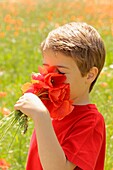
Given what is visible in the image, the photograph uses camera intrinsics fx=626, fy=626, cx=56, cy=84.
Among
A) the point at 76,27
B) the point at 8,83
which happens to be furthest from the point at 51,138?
the point at 8,83

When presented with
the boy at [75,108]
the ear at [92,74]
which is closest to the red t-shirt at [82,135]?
the boy at [75,108]

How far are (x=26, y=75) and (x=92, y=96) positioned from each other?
2118 millimetres

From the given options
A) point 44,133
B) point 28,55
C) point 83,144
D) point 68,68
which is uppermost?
point 68,68

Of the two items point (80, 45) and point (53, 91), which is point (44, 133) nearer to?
point (53, 91)

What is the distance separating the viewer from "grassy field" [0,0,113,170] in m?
3.84

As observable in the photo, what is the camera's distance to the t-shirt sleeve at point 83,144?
237 centimetres

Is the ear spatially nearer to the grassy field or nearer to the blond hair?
the blond hair

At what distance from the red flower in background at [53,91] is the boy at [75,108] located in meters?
0.04

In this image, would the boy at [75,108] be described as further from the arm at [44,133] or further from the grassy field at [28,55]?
the grassy field at [28,55]

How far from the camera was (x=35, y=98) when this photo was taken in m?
2.30

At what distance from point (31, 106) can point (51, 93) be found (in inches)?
4.3

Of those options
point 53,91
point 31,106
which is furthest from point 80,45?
point 31,106

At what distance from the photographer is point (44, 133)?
225cm

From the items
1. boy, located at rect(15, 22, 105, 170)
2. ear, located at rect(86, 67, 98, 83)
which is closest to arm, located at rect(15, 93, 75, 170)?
boy, located at rect(15, 22, 105, 170)
